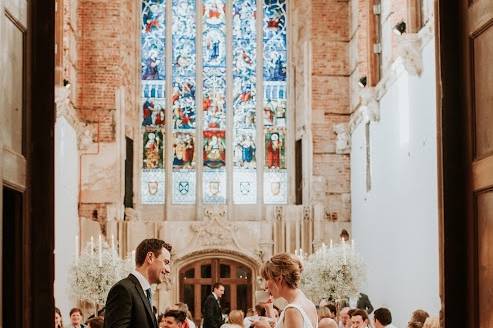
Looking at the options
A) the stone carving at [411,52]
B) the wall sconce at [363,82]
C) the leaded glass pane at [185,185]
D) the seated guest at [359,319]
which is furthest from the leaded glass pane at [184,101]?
the seated guest at [359,319]

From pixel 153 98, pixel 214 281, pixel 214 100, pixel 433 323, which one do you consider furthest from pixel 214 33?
pixel 433 323

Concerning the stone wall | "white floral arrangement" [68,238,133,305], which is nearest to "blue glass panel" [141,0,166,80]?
the stone wall

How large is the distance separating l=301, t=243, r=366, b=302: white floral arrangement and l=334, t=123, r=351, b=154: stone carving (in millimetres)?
4603

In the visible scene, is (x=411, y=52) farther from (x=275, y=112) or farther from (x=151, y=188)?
(x=151, y=188)

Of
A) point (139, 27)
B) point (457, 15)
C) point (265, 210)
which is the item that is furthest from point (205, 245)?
point (457, 15)

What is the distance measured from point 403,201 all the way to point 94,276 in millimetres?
4813

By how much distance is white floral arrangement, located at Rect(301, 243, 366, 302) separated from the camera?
1681 cm

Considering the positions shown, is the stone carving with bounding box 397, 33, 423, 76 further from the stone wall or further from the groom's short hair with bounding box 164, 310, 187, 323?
the groom's short hair with bounding box 164, 310, 187, 323

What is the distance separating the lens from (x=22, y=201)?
4.43 meters

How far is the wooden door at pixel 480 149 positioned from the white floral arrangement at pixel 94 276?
36.7 feet

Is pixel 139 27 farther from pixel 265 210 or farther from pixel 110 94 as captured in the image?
pixel 265 210

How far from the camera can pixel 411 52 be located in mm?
15086

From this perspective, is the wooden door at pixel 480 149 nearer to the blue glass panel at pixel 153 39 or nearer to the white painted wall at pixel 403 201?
the white painted wall at pixel 403 201

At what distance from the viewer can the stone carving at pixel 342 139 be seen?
21688mm
